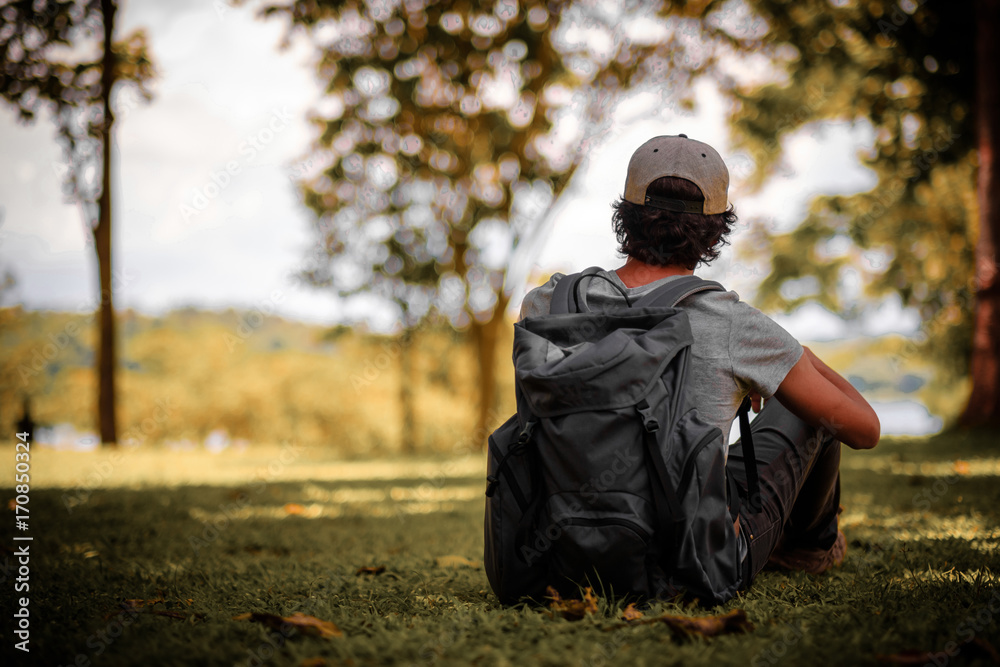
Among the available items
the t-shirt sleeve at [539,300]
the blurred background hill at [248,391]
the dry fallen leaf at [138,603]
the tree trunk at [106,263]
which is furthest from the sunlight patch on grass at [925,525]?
the blurred background hill at [248,391]

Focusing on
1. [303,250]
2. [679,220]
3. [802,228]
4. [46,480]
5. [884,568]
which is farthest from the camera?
[303,250]

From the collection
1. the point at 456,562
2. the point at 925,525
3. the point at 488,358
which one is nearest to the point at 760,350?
the point at 456,562

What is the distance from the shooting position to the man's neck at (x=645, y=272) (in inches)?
83.8

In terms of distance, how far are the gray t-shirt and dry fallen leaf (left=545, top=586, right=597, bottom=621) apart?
2.02ft

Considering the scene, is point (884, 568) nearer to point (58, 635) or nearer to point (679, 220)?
point (679, 220)

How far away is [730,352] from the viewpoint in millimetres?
1899

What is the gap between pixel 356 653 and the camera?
158 cm

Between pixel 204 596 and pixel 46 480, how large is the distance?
4.80m

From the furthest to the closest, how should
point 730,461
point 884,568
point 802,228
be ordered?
1. point 802,228
2. point 884,568
3. point 730,461

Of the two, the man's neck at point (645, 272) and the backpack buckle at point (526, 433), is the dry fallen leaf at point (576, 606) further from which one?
the man's neck at point (645, 272)

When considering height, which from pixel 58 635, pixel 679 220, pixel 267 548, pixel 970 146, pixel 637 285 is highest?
pixel 970 146

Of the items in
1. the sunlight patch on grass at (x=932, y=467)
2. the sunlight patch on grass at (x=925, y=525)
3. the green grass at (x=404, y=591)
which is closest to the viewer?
the green grass at (x=404, y=591)

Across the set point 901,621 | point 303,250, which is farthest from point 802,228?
point 901,621

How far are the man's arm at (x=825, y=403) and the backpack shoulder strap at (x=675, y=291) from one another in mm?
337
